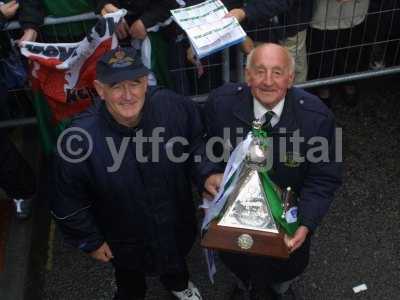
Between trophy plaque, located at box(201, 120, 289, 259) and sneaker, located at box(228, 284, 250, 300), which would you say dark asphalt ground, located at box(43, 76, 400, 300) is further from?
trophy plaque, located at box(201, 120, 289, 259)

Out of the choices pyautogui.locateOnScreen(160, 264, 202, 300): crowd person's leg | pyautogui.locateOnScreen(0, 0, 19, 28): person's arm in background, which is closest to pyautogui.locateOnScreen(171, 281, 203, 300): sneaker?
pyautogui.locateOnScreen(160, 264, 202, 300): crowd person's leg

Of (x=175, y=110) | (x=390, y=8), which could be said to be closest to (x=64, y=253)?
(x=175, y=110)

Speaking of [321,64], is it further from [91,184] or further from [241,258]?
[91,184]

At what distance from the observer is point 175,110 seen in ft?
9.14

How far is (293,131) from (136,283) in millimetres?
1599

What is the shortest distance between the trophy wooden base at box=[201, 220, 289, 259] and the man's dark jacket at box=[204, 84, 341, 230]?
12.7 inches

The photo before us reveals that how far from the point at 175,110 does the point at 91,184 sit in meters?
0.60

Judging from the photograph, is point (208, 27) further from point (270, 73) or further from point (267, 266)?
point (267, 266)

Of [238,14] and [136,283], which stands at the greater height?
[238,14]

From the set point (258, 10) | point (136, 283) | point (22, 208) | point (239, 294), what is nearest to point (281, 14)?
point (258, 10)

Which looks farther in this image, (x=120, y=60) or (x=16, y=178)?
(x=16, y=178)

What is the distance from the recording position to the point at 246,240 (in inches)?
101

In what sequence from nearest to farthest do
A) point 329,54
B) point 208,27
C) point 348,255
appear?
point 208,27 < point 348,255 < point 329,54

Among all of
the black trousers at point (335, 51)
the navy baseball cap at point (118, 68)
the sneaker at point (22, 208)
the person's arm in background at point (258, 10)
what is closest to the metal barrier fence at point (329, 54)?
the black trousers at point (335, 51)
